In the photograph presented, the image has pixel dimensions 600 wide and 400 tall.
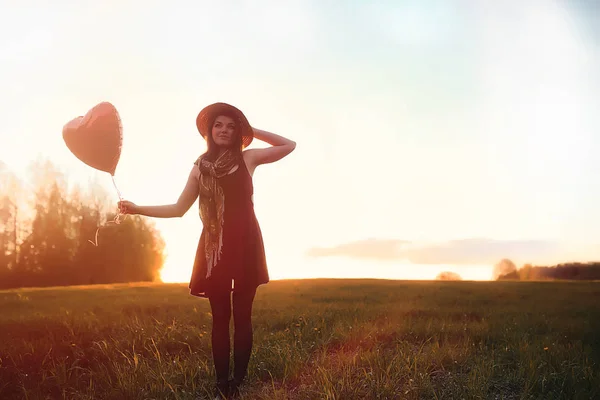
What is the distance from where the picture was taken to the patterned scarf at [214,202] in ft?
16.5

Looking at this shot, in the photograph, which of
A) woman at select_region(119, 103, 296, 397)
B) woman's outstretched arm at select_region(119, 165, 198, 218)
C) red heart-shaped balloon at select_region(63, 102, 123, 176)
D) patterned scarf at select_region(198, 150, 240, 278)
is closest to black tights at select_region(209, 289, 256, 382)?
woman at select_region(119, 103, 296, 397)

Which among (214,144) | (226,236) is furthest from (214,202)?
(214,144)

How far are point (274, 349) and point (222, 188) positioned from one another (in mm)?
2606

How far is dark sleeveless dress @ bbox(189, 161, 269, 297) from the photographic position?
5.02 metres

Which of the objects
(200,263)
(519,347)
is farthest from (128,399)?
(519,347)

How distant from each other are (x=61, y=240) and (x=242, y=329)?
40185mm

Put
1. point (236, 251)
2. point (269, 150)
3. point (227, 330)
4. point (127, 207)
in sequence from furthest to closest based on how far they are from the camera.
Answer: point (269, 150) < point (227, 330) < point (236, 251) < point (127, 207)

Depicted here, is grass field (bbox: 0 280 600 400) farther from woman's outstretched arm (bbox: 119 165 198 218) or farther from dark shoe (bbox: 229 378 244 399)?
woman's outstretched arm (bbox: 119 165 198 218)

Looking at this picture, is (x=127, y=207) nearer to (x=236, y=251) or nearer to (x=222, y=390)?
(x=236, y=251)

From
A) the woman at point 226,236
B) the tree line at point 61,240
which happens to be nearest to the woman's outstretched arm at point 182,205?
the woman at point 226,236

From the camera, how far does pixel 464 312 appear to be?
12.3 metres

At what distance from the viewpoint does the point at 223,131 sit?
5109 mm

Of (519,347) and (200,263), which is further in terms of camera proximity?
(519,347)

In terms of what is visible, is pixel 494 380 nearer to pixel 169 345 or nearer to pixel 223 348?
pixel 223 348
